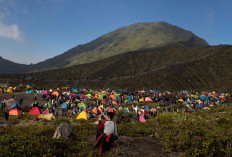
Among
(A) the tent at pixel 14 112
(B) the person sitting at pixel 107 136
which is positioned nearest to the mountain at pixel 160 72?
(A) the tent at pixel 14 112

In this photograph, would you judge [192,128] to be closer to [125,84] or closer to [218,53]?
[125,84]

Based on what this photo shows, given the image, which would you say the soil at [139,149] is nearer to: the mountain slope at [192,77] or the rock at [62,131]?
the rock at [62,131]

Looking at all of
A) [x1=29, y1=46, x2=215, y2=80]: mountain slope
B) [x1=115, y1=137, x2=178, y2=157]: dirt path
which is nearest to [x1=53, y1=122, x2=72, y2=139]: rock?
[x1=115, y1=137, x2=178, y2=157]: dirt path

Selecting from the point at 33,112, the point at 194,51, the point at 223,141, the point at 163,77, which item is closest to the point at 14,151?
the point at 223,141

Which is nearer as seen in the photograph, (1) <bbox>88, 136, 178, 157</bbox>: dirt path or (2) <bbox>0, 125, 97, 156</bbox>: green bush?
(2) <bbox>0, 125, 97, 156</bbox>: green bush

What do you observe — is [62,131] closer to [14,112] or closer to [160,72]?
[14,112]

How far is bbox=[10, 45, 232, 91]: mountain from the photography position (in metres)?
83.2

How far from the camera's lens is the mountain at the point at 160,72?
83.2 m

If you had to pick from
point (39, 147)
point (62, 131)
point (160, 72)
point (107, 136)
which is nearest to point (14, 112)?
point (62, 131)

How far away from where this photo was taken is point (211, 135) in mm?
6949

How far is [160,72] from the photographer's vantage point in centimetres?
9638

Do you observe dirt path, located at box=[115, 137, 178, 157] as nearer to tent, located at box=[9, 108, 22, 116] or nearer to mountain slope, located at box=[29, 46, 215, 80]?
tent, located at box=[9, 108, 22, 116]

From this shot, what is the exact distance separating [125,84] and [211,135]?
75.8m

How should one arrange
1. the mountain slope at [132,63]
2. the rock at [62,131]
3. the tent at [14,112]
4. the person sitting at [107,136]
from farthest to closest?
the mountain slope at [132,63] → the tent at [14,112] → the rock at [62,131] → the person sitting at [107,136]
